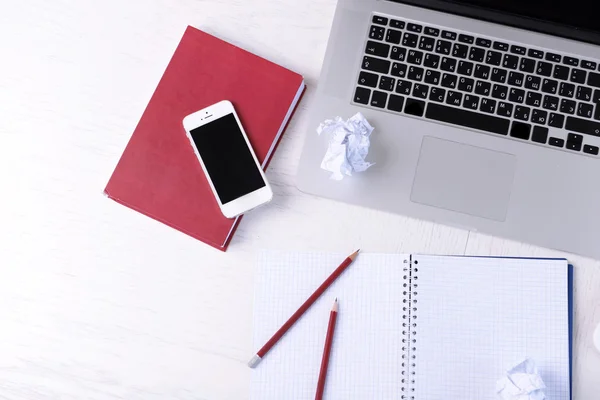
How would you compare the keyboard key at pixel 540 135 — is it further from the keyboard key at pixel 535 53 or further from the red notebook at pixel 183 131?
the red notebook at pixel 183 131

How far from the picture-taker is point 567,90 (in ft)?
2.56

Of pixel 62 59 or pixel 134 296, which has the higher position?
pixel 62 59

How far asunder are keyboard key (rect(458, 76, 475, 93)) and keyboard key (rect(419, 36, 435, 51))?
5 centimetres

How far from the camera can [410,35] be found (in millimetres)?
797

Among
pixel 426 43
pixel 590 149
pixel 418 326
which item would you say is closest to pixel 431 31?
pixel 426 43

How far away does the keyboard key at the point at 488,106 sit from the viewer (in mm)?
780

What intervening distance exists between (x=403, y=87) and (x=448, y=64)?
0.06 metres

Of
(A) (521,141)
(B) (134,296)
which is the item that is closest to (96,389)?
(B) (134,296)

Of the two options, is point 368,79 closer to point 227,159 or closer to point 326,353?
point 227,159

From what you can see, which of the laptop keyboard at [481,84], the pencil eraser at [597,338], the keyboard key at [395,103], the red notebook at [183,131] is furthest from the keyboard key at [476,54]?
the pencil eraser at [597,338]

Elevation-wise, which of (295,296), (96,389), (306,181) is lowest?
(96,389)

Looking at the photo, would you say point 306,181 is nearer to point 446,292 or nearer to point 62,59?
point 446,292

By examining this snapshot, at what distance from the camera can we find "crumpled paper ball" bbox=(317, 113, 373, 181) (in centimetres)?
75

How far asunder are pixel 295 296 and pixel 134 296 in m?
0.19
